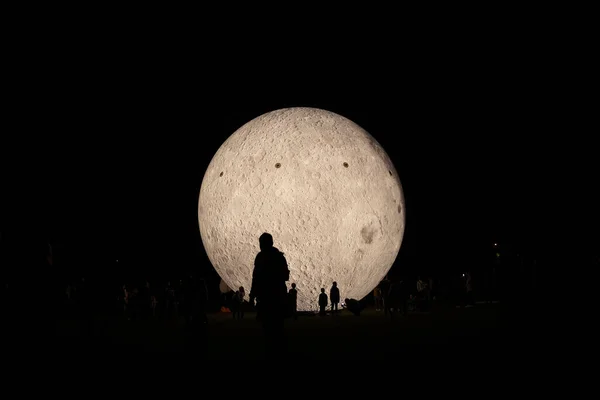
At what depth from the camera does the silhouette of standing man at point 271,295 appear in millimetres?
7273

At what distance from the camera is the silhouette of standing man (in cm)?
727

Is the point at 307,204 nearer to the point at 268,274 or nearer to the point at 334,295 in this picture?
the point at 334,295

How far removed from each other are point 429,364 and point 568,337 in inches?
117

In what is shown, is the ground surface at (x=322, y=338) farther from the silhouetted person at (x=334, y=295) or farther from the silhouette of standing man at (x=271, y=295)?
the silhouette of standing man at (x=271, y=295)

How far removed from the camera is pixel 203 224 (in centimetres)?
1745

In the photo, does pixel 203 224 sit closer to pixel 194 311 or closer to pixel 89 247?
pixel 194 311

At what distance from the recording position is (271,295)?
7.36m

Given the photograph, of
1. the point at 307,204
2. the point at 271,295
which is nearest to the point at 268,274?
the point at 271,295

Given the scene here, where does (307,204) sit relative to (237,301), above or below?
above

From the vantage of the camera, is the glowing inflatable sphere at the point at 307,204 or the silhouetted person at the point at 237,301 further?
the silhouetted person at the point at 237,301

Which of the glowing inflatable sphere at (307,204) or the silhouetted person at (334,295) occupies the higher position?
the glowing inflatable sphere at (307,204)

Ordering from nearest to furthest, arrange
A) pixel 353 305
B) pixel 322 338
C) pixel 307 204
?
1. pixel 322 338
2. pixel 307 204
3. pixel 353 305

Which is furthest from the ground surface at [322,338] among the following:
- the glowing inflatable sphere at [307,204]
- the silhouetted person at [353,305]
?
the glowing inflatable sphere at [307,204]

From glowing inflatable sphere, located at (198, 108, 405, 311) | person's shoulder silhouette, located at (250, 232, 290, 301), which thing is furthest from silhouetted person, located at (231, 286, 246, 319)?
person's shoulder silhouette, located at (250, 232, 290, 301)
